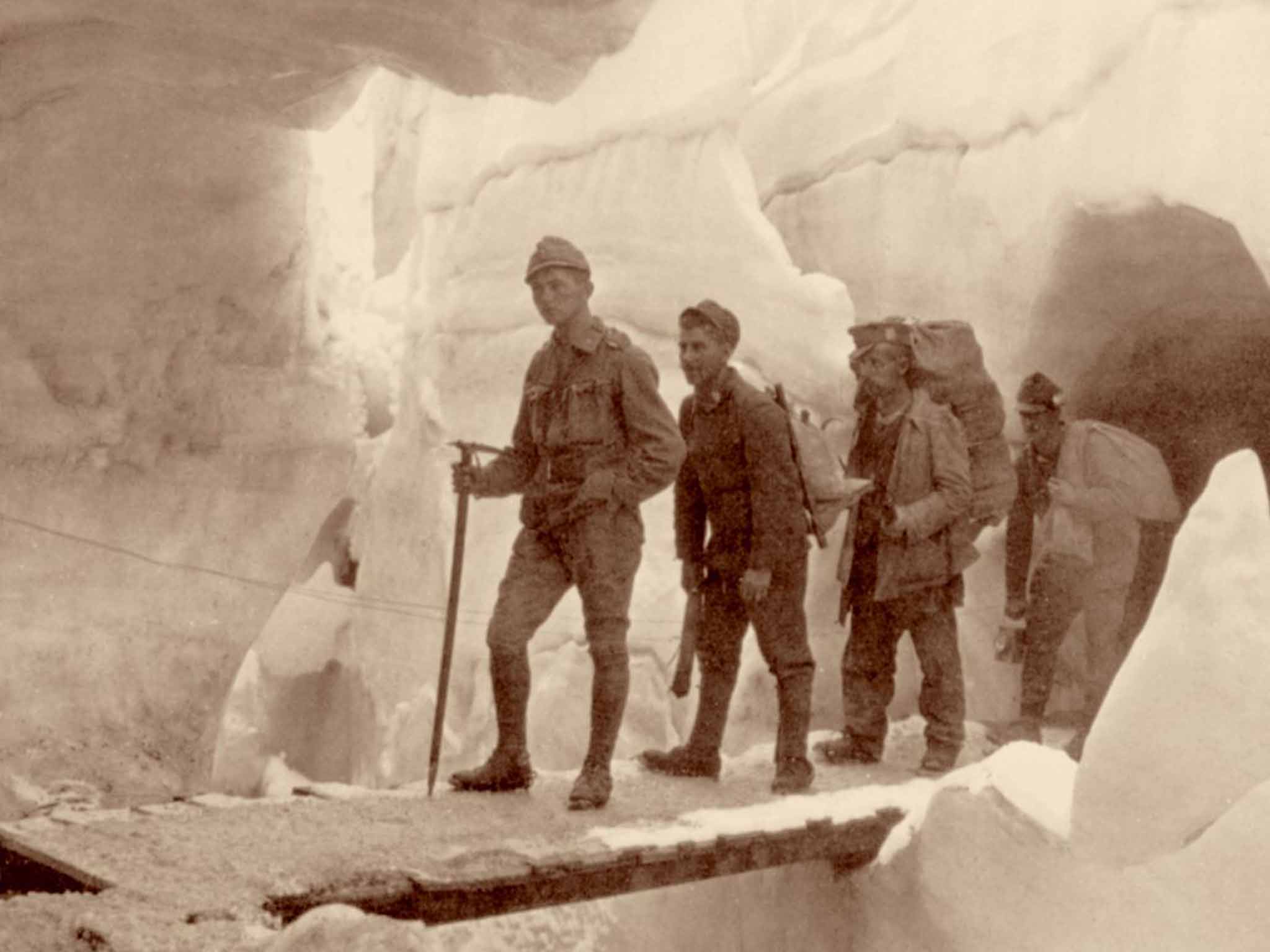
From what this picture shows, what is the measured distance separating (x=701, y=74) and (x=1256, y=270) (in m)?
2.95

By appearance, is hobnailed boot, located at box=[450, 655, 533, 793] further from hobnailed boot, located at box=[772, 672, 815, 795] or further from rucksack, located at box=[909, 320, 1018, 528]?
rucksack, located at box=[909, 320, 1018, 528]

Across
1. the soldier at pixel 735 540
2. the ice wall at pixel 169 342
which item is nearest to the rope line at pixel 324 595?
the ice wall at pixel 169 342

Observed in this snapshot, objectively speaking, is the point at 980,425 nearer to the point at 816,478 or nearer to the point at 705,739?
the point at 816,478

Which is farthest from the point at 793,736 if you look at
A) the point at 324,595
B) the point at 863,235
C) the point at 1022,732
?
the point at 324,595

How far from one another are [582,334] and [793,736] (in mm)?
1501

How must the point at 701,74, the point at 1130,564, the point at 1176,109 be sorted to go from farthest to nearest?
the point at 701,74
the point at 1176,109
the point at 1130,564

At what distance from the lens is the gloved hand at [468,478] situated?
4.94m

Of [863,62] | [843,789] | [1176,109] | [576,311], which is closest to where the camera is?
[576,311]

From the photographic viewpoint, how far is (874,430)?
20.0ft

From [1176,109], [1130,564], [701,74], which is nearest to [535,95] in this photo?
[701,74]

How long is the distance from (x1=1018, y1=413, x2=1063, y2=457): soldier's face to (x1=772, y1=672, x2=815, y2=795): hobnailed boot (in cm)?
225

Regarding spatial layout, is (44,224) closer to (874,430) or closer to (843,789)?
(874,430)

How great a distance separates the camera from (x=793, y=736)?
5.37m

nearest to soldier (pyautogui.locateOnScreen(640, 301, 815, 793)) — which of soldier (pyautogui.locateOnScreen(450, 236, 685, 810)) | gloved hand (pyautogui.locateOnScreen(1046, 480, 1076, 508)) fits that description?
soldier (pyautogui.locateOnScreen(450, 236, 685, 810))
